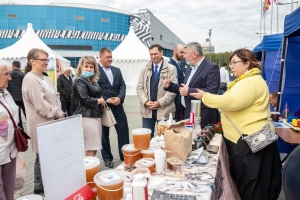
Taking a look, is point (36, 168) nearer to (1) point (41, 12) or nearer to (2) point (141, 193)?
(2) point (141, 193)

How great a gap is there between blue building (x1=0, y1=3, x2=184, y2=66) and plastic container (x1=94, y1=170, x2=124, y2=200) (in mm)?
39623

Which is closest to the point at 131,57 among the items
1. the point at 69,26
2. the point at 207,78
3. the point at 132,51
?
the point at 132,51

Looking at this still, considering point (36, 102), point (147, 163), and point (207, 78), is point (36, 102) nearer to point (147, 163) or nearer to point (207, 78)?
point (147, 163)

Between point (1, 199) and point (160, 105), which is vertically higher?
point (160, 105)

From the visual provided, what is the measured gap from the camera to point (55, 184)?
1.00m

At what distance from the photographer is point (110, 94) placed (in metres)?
3.72

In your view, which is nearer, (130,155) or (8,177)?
(130,155)

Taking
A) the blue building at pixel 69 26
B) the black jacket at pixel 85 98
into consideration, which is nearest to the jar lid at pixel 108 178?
the black jacket at pixel 85 98

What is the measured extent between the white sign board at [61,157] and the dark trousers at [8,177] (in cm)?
133

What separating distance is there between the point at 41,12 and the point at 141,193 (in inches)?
1724

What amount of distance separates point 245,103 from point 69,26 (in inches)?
1642

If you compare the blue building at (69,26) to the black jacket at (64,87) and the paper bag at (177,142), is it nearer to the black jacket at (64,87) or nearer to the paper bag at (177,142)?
the black jacket at (64,87)

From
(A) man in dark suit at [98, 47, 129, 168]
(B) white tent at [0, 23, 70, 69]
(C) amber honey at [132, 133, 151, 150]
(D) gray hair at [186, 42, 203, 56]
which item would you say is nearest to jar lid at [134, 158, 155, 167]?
(C) amber honey at [132, 133, 151, 150]

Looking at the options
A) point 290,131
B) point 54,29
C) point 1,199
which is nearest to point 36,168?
point 1,199
